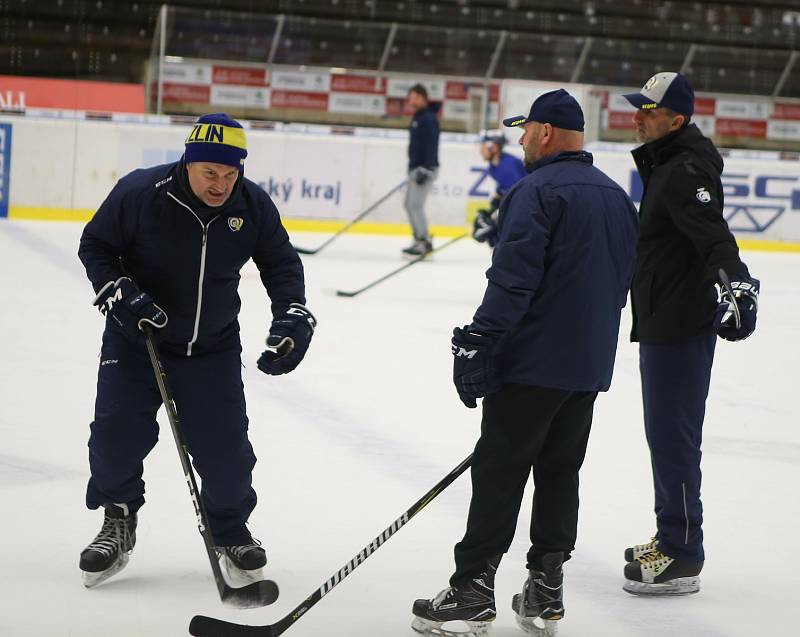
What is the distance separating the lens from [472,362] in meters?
2.54

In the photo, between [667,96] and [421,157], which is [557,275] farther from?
[421,157]

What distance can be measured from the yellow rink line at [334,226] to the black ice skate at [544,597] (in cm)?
885

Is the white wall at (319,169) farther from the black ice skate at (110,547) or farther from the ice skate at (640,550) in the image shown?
the ice skate at (640,550)

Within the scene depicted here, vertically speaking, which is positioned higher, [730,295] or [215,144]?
[215,144]

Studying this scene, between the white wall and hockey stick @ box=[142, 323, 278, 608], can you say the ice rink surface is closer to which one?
hockey stick @ box=[142, 323, 278, 608]

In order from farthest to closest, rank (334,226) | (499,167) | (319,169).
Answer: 1. (334,226)
2. (319,169)
3. (499,167)

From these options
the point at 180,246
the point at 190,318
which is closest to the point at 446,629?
the point at 190,318

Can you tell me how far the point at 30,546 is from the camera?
3.16 meters

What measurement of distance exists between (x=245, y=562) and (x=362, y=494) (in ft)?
2.92

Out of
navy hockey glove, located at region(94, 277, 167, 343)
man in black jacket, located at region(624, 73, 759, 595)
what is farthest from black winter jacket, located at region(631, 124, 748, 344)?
navy hockey glove, located at region(94, 277, 167, 343)

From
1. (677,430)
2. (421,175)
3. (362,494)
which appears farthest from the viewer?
(421,175)

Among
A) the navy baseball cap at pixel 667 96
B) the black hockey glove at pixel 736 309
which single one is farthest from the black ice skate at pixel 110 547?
the navy baseball cap at pixel 667 96

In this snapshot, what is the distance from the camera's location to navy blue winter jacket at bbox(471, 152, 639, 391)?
2537mm

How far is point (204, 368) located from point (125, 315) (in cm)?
26
